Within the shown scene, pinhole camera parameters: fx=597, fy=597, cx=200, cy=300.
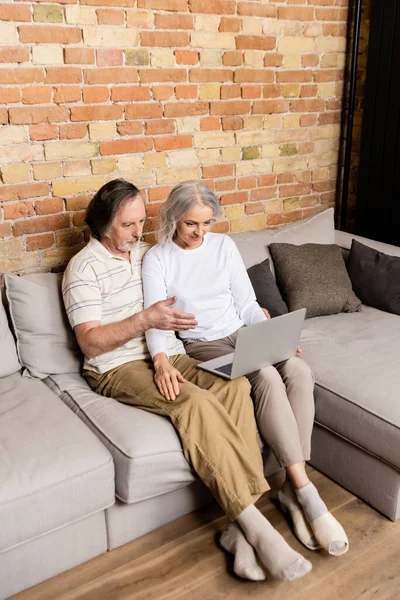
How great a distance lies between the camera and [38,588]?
1.89m

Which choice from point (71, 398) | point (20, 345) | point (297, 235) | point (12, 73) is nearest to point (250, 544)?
point (71, 398)

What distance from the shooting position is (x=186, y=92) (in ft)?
9.72

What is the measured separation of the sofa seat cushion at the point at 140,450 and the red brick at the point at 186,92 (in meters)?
1.62

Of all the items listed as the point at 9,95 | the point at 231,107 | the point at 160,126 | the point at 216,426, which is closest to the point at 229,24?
the point at 231,107

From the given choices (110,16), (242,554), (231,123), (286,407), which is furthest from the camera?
(231,123)

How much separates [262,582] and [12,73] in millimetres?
2127

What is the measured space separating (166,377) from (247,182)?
159 cm

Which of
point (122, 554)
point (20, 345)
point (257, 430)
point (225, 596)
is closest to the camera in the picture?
point (225, 596)

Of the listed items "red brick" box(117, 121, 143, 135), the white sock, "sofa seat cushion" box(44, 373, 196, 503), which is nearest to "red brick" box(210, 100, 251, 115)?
"red brick" box(117, 121, 143, 135)

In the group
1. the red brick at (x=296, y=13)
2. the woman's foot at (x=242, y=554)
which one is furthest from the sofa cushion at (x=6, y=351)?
the red brick at (x=296, y=13)

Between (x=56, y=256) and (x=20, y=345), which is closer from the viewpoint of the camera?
(x=20, y=345)

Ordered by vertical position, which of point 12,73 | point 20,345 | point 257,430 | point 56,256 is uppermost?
point 12,73

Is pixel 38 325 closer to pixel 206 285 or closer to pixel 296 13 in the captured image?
pixel 206 285

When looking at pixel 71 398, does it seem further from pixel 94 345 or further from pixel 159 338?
pixel 159 338
